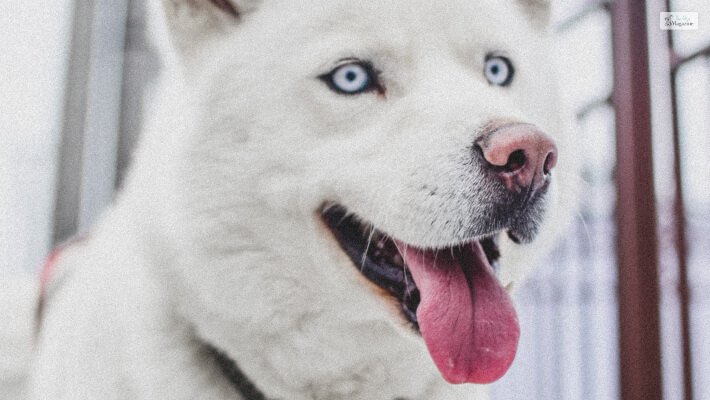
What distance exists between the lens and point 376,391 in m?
0.77

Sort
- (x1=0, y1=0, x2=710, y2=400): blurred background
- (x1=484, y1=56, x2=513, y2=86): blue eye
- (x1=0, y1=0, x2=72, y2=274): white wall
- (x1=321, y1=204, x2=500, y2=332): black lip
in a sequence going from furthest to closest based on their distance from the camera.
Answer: (x1=0, y1=0, x2=710, y2=400): blurred background → (x1=0, y1=0, x2=72, y2=274): white wall → (x1=484, y1=56, x2=513, y2=86): blue eye → (x1=321, y1=204, x2=500, y2=332): black lip

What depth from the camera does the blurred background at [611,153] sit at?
1.43m

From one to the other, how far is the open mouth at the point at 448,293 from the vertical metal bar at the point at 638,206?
1.08 m

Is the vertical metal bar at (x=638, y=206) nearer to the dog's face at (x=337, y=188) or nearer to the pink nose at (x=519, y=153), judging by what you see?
the dog's face at (x=337, y=188)

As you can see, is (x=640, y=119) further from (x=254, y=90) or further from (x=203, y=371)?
(x=203, y=371)

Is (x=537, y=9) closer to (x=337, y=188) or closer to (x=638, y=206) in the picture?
(x=337, y=188)

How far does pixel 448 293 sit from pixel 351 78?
0.34 meters

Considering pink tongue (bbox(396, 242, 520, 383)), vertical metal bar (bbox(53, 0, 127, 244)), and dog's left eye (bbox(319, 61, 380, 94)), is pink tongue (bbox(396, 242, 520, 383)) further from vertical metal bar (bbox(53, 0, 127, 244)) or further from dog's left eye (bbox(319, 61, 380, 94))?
vertical metal bar (bbox(53, 0, 127, 244))

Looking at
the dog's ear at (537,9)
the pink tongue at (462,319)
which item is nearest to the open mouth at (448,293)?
the pink tongue at (462,319)

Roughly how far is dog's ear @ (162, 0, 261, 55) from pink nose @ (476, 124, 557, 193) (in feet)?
1.46

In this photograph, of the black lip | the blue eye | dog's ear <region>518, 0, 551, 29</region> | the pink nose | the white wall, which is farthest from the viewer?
the white wall

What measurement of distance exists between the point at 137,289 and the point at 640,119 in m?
1.54

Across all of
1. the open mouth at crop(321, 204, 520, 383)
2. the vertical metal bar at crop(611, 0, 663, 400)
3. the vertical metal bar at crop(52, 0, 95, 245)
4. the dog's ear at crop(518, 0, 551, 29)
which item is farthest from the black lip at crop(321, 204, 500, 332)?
the vertical metal bar at crop(611, 0, 663, 400)

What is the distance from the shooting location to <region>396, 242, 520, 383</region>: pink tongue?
636mm
